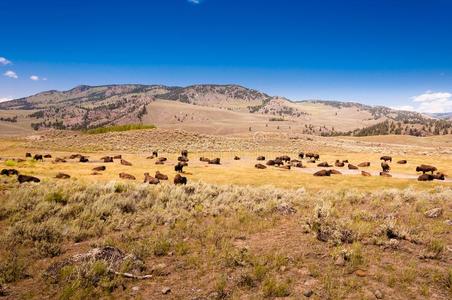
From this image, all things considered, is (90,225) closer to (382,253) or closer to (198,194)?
(198,194)

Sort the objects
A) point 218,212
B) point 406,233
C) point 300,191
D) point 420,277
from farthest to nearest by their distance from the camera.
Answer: point 300,191 < point 218,212 < point 406,233 < point 420,277

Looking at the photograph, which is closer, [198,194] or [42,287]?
[42,287]

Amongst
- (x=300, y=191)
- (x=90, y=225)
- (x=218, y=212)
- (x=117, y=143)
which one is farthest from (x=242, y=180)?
(x=117, y=143)

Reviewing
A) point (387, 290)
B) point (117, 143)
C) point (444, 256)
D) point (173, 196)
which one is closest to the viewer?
point (387, 290)

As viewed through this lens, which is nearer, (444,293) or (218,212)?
(444,293)

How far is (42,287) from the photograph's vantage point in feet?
29.1

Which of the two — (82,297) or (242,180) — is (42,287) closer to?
(82,297)

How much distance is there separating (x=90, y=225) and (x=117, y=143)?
6729 centimetres

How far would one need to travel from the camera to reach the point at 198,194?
59.2ft

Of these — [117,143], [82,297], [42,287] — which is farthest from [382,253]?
[117,143]

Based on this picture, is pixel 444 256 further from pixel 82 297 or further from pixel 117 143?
pixel 117 143

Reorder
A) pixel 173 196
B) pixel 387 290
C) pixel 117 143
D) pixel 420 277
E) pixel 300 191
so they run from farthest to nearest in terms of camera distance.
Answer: pixel 117 143 < pixel 300 191 < pixel 173 196 < pixel 420 277 < pixel 387 290

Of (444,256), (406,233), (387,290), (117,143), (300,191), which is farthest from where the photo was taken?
(117,143)

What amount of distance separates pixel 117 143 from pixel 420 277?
74.2 m
